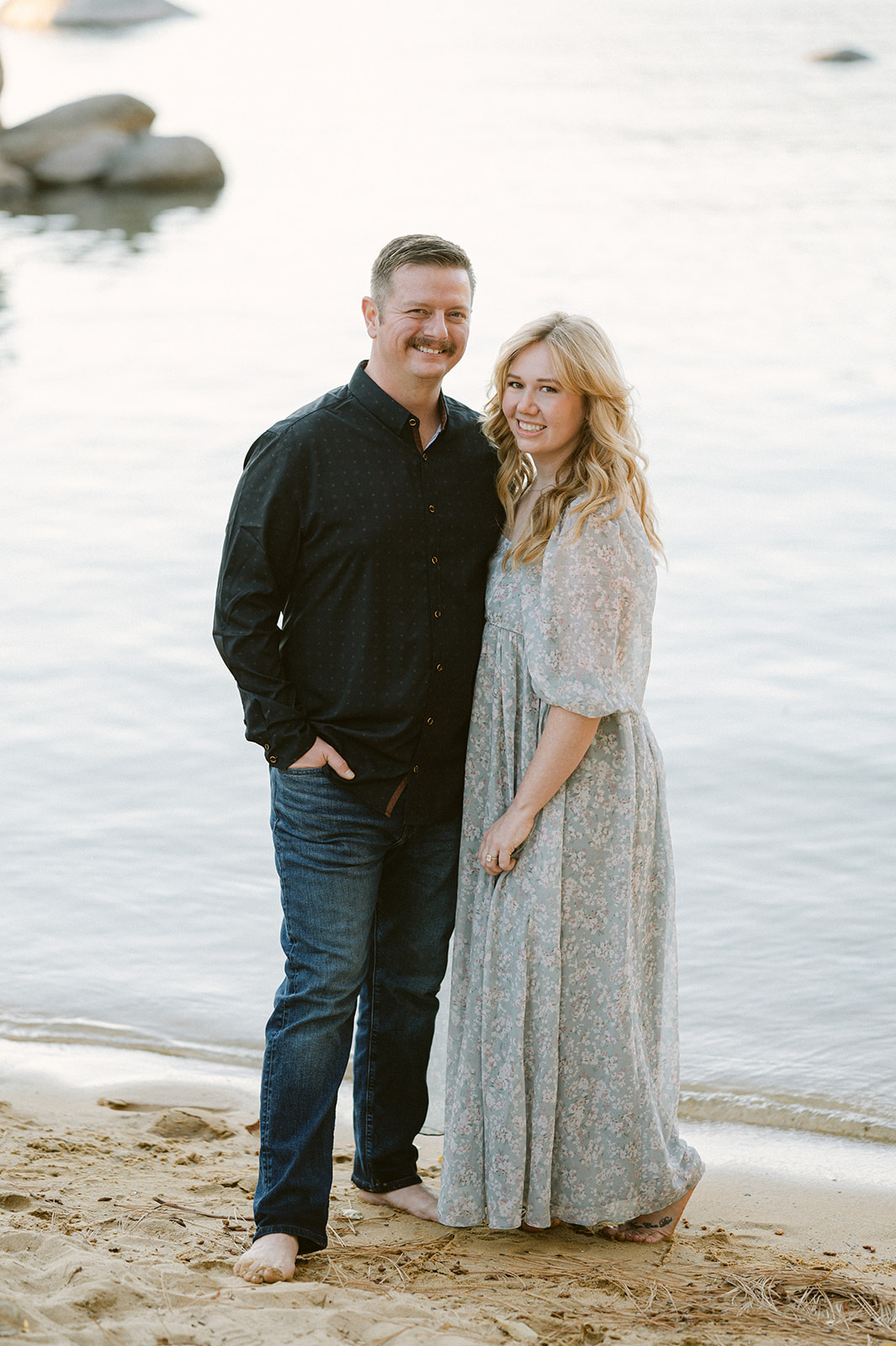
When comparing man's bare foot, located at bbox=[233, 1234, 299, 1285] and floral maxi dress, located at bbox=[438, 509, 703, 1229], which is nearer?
man's bare foot, located at bbox=[233, 1234, 299, 1285]

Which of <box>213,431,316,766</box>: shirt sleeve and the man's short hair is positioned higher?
the man's short hair

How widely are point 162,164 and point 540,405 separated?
17940mm

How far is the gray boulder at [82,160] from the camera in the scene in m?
18.9

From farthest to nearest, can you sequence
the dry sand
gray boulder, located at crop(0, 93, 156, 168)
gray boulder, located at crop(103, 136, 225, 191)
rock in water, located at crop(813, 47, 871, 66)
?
rock in water, located at crop(813, 47, 871, 66), gray boulder, located at crop(103, 136, 225, 191), gray boulder, located at crop(0, 93, 156, 168), the dry sand

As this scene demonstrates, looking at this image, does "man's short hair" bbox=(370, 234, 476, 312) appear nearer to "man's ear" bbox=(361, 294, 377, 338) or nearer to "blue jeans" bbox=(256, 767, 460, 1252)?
"man's ear" bbox=(361, 294, 377, 338)

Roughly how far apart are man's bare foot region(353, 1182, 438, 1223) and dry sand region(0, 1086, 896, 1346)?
0.09ft

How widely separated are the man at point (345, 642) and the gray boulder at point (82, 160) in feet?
58.2

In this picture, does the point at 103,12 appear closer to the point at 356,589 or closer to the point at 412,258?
the point at 412,258

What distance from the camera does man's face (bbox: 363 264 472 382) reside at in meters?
2.62

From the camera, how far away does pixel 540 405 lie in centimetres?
264

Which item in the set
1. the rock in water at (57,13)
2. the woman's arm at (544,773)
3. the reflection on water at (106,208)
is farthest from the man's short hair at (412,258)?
the rock in water at (57,13)

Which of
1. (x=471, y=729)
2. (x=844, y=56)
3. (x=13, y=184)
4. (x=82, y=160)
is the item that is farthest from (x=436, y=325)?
(x=844, y=56)

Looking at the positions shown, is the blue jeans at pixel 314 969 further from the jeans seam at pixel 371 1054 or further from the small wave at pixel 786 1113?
the small wave at pixel 786 1113

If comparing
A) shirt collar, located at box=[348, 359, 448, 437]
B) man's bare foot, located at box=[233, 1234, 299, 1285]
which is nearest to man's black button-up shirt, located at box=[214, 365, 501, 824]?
shirt collar, located at box=[348, 359, 448, 437]
